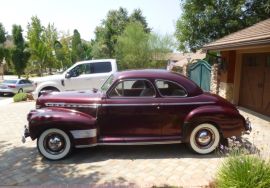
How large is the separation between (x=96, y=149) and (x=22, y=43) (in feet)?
97.9

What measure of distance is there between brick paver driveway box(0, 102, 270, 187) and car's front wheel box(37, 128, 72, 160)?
0.16 m

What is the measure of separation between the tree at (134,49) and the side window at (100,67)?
2662cm

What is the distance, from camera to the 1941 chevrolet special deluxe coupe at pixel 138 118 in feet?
19.3

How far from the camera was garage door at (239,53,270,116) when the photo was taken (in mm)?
9945

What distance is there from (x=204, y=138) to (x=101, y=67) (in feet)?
26.0

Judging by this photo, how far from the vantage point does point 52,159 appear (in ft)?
19.5

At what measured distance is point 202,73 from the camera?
16.3m

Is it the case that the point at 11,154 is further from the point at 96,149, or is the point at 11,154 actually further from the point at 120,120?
the point at 120,120

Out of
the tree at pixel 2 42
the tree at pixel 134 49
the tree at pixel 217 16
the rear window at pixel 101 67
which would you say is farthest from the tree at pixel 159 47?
the rear window at pixel 101 67

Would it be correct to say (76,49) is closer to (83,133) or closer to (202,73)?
(202,73)

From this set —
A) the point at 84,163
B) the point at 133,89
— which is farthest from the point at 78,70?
the point at 84,163

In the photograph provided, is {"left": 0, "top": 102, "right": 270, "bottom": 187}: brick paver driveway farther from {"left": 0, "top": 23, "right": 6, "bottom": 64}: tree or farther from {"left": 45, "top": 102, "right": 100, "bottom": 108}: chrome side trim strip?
{"left": 0, "top": 23, "right": 6, "bottom": 64}: tree

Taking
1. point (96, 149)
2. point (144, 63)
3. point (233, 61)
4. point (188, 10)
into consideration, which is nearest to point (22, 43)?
point (144, 63)

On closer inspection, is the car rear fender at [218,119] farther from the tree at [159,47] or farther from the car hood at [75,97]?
the tree at [159,47]
